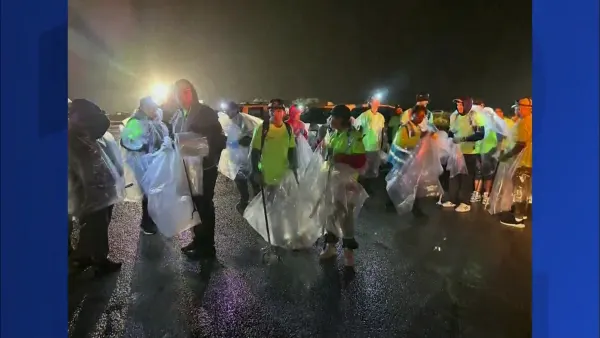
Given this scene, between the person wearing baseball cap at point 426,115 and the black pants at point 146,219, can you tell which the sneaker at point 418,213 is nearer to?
the person wearing baseball cap at point 426,115

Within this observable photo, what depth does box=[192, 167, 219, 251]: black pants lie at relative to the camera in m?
2.01

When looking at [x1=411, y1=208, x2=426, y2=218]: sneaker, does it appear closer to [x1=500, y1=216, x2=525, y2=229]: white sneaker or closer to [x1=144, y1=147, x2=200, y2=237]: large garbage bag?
[x1=500, y1=216, x2=525, y2=229]: white sneaker

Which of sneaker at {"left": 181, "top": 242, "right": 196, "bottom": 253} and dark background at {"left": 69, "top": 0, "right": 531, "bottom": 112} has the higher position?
dark background at {"left": 69, "top": 0, "right": 531, "bottom": 112}

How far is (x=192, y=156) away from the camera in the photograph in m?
2.00

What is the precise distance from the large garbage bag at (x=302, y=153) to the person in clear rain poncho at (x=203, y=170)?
39 cm

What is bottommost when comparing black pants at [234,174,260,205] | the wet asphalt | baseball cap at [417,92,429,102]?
the wet asphalt

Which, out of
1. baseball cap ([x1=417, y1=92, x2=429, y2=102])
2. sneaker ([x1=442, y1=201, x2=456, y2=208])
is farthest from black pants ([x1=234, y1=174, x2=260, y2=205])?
sneaker ([x1=442, y1=201, x2=456, y2=208])

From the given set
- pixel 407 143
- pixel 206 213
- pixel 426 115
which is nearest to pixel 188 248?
pixel 206 213

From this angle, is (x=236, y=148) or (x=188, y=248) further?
(x=236, y=148)

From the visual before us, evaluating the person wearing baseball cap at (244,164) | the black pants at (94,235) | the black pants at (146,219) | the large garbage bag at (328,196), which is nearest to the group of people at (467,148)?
the large garbage bag at (328,196)

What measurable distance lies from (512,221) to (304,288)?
3.43 feet

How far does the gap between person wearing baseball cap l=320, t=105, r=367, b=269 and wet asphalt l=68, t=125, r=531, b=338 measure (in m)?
0.05

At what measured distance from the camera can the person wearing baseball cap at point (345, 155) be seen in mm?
2125

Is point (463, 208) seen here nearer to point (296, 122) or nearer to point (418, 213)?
point (418, 213)
